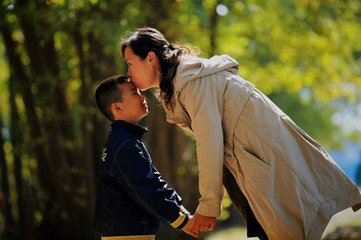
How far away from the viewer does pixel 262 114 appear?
433 cm

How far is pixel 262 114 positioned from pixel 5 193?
25.9 feet

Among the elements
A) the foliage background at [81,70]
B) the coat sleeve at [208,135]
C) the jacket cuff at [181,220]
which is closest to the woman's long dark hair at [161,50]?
the coat sleeve at [208,135]

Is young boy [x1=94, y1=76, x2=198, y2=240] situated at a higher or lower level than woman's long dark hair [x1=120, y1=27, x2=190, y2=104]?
lower

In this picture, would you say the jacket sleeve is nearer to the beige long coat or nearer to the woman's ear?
the beige long coat

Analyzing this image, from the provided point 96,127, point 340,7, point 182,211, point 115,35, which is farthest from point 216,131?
point 340,7

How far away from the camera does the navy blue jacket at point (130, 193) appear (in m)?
4.36

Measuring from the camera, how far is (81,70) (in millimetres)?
10148

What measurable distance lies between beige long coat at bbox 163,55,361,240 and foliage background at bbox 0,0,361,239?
181 inches

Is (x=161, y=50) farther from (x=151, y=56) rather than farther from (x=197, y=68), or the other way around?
(x=197, y=68)

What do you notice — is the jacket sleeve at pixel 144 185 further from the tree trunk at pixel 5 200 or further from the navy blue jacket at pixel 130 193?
the tree trunk at pixel 5 200

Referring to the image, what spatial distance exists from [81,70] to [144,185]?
6.03 m

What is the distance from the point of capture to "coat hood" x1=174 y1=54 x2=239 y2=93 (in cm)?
435

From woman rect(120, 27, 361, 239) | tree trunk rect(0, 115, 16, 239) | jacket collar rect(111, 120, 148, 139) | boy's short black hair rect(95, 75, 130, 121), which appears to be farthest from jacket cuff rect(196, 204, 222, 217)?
tree trunk rect(0, 115, 16, 239)

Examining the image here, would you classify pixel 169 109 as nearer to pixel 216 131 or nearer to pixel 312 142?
pixel 216 131
